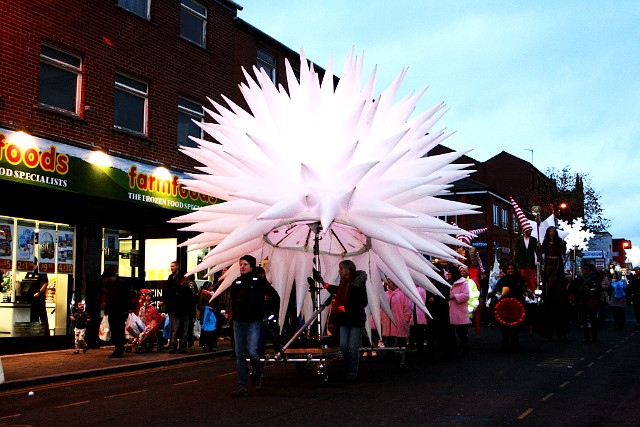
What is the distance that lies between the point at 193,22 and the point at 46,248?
884 centimetres

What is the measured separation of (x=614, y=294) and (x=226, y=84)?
47.2ft

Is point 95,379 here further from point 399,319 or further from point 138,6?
point 138,6

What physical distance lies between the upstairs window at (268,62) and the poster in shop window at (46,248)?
10597mm

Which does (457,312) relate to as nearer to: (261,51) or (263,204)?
(263,204)

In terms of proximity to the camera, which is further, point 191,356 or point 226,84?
point 226,84

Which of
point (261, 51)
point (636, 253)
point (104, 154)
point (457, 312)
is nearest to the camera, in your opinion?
point (457, 312)

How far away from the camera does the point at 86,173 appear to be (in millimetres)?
17297

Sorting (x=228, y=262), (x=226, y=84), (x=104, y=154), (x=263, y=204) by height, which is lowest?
(x=228, y=262)

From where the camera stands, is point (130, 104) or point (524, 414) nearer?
point (524, 414)

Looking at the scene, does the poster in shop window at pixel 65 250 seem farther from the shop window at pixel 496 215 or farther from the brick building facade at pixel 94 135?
the shop window at pixel 496 215

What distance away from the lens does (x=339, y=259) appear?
11062mm

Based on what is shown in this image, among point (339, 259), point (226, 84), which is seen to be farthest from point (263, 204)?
point (226, 84)

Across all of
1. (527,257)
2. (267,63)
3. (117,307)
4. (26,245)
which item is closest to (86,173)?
(26,245)

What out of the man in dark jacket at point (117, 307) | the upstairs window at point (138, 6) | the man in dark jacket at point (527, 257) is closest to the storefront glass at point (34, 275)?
the man in dark jacket at point (117, 307)
